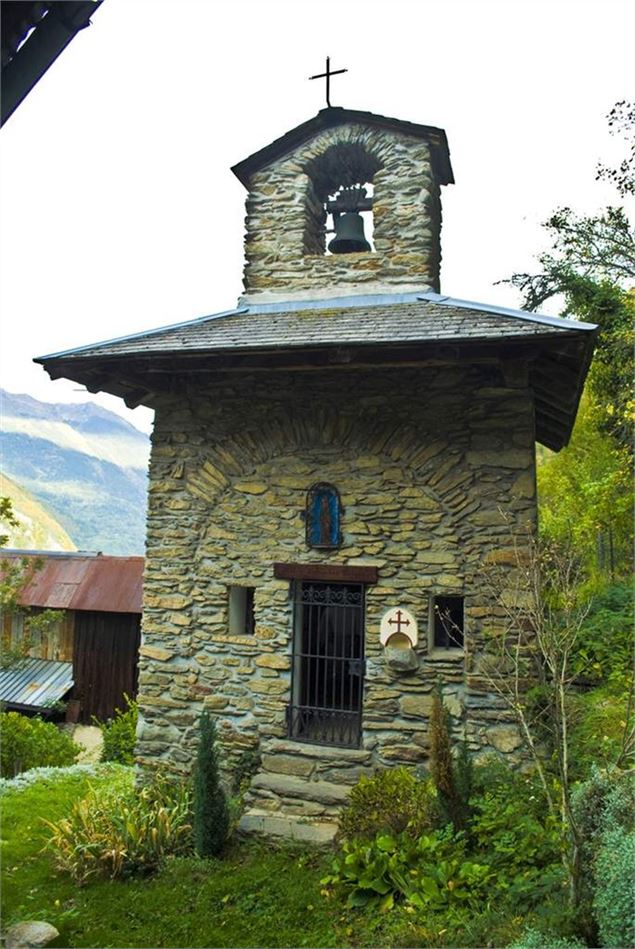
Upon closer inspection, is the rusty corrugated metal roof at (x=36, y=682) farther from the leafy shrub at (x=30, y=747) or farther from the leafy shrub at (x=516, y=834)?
the leafy shrub at (x=516, y=834)

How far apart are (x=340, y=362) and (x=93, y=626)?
30.5ft

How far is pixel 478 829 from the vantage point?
4.42 meters

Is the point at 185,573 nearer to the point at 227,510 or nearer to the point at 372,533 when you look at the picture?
the point at 227,510

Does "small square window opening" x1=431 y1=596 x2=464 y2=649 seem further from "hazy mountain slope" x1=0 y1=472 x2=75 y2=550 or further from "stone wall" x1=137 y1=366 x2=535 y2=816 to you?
"hazy mountain slope" x1=0 y1=472 x2=75 y2=550

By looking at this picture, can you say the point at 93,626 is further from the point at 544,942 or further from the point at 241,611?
the point at 544,942

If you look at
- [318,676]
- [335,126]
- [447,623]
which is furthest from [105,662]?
[335,126]

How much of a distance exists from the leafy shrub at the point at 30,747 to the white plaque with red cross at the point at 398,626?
618 centimetres

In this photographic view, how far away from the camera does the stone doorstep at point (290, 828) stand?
209 inches

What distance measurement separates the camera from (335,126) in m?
7.08

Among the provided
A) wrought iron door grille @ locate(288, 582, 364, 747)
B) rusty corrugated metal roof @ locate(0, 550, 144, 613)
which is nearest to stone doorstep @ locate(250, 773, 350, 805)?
wrought iron door grille @ locate(288, 582, 364, 747)

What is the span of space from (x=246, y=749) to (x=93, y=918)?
5.84 ft

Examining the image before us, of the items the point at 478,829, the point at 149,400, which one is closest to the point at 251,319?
the point at 149,400

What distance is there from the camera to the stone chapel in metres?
5.55

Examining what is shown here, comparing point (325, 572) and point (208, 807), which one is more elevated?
point (325, 572)
